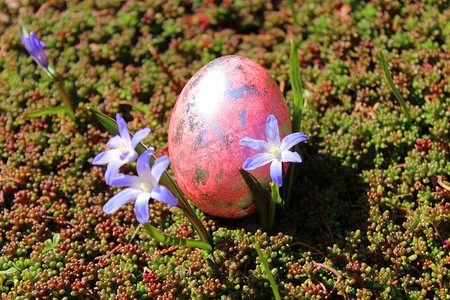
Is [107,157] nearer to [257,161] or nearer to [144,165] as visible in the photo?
[144,165]

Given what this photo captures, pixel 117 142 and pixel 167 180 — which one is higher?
pixel 117 142

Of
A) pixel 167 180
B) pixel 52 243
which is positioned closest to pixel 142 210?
pixel 167 180

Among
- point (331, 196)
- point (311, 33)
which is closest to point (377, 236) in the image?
point (331, 196)

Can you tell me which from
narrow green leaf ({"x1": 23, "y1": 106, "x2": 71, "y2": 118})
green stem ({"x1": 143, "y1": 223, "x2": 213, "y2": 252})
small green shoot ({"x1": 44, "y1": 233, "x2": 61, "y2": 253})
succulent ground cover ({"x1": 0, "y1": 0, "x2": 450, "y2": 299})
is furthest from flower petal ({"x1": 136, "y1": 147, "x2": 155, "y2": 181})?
narrow green leaf ({"x1": 23, "y1": 106, "x2": 71, "y2": 118})

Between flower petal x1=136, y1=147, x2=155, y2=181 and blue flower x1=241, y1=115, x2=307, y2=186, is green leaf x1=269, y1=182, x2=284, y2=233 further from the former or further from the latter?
flower petal x1=136, y1=147, x2=155, y2=181

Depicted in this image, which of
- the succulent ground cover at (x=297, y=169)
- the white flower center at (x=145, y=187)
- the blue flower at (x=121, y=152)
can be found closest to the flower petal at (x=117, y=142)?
the blue flower at (x=121, y=152)

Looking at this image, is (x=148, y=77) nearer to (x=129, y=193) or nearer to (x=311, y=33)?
(x=311, y=33)
